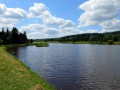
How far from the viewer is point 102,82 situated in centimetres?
2939

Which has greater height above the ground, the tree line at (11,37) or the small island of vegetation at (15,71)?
the tree line at (11,37)

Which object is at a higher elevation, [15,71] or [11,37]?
[11,37]

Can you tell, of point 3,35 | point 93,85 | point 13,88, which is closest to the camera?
point 13,88

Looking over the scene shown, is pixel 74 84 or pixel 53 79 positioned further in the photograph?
pixel 53 79

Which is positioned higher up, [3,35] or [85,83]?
[3,35]

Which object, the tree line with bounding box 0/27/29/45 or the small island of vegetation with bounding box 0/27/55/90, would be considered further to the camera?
the tree line with bounding box 0/27/29/45

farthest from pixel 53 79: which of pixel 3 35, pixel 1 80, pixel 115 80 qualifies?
pixel 3 35

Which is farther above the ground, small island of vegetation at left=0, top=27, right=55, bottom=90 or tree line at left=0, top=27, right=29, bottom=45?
tree line at left=0, top=27, right=29, bottom=45

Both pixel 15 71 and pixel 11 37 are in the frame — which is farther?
pixel 11 37

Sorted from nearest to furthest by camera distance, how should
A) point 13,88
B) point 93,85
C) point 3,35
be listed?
point 13,88
point 93,85
point 3,35

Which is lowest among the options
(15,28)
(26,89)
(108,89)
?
(108,89)

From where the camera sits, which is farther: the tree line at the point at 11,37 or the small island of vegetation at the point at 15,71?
the tree line at the point at 11,37

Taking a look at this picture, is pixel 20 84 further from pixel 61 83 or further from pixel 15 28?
pixel 15 28

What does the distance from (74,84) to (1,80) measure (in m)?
10.5
